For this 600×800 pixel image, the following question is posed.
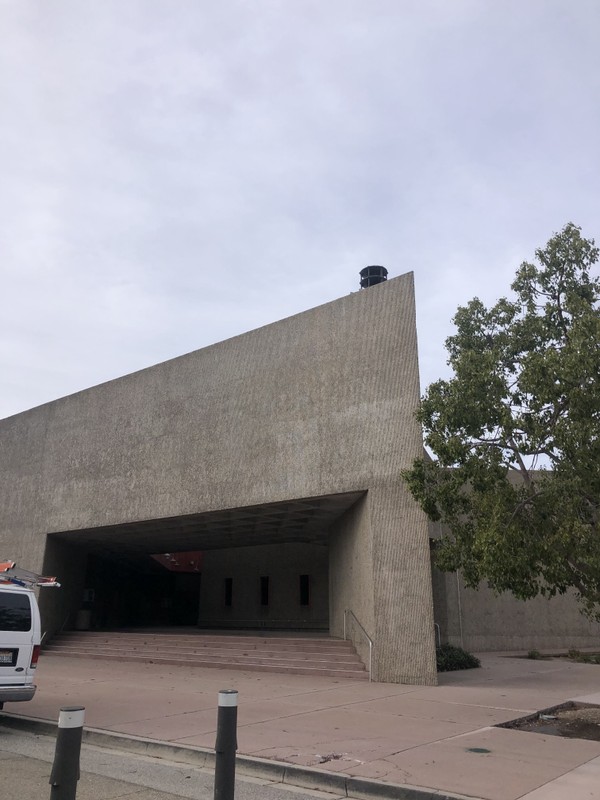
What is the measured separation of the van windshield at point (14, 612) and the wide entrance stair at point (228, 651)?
7.44 meters

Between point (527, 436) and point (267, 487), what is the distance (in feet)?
24.3

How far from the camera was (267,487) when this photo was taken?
1630 cm

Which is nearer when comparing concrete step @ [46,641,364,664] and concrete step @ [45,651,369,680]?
concrete step @ [45,651,369,680]

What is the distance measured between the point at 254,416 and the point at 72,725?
13.2 metres

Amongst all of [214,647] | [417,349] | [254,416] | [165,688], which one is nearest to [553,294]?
[417,349]

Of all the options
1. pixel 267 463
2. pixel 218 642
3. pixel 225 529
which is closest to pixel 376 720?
pixel 267 463

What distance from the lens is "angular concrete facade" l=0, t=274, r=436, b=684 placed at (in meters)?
14.0

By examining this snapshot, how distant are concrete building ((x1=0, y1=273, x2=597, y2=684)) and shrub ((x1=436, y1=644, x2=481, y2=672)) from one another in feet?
5.16

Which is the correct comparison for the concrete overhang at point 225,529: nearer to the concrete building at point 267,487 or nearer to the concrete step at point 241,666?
the concrete building at point 267,487

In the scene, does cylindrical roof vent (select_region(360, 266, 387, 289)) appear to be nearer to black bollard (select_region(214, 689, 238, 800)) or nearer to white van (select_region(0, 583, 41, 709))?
white van (select_region(0, 583, 41, 709))

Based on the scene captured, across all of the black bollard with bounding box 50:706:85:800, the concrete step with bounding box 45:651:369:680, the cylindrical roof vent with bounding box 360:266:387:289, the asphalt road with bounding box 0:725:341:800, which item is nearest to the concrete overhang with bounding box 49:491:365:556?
the concrete step with bounding box 45:651:369:680

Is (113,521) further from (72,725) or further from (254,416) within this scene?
(72,725)

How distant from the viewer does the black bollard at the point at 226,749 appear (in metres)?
4.90

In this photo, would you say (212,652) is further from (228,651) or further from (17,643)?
(17,643)
